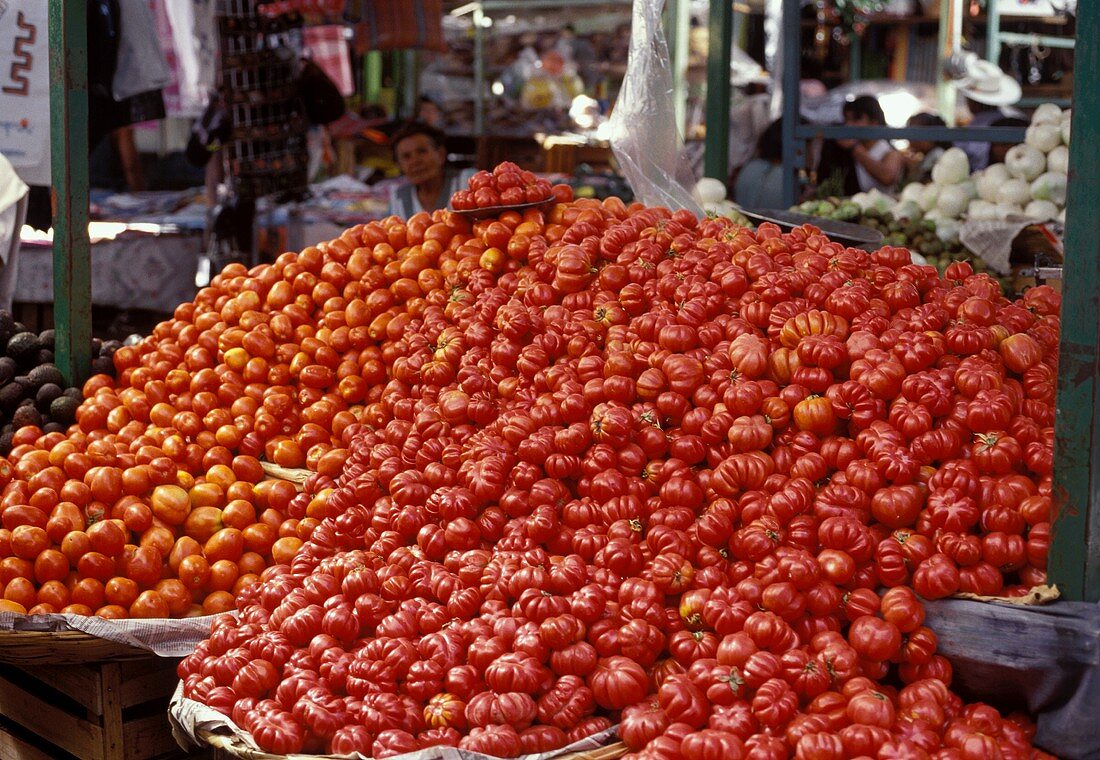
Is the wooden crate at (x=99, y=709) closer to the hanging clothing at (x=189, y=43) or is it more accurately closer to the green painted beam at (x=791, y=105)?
the green painted beam at (x=791, y=105)

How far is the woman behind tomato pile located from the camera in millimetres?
6395

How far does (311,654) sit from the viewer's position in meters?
2.08

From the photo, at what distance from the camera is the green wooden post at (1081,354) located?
182 centimetres

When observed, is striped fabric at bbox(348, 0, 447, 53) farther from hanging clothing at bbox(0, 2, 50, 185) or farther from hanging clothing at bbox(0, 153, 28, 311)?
hanging clothing at bbox(0, 153, 28, 311)

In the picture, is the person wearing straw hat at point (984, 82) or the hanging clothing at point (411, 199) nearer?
the hanging clothing at point (411, 199)

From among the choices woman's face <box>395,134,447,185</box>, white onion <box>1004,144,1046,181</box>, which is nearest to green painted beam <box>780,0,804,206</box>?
white onion <box>1004,144,1046,181</box>

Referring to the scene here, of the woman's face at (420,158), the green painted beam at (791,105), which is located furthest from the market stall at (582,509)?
the woman's face at (420,158)

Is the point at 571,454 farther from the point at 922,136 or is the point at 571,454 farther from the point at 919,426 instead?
the point at 922,136

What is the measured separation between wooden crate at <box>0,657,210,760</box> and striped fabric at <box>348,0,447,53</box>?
5.94m

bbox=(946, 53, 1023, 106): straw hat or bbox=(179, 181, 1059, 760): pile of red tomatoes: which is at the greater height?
bbox=(946, 53, 1023, 106): straw hat

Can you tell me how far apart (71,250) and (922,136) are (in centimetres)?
387

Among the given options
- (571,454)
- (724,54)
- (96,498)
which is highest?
(724,54)

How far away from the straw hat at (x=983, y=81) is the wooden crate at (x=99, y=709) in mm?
9951

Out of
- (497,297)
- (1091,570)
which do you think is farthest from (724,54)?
(1091,570)
